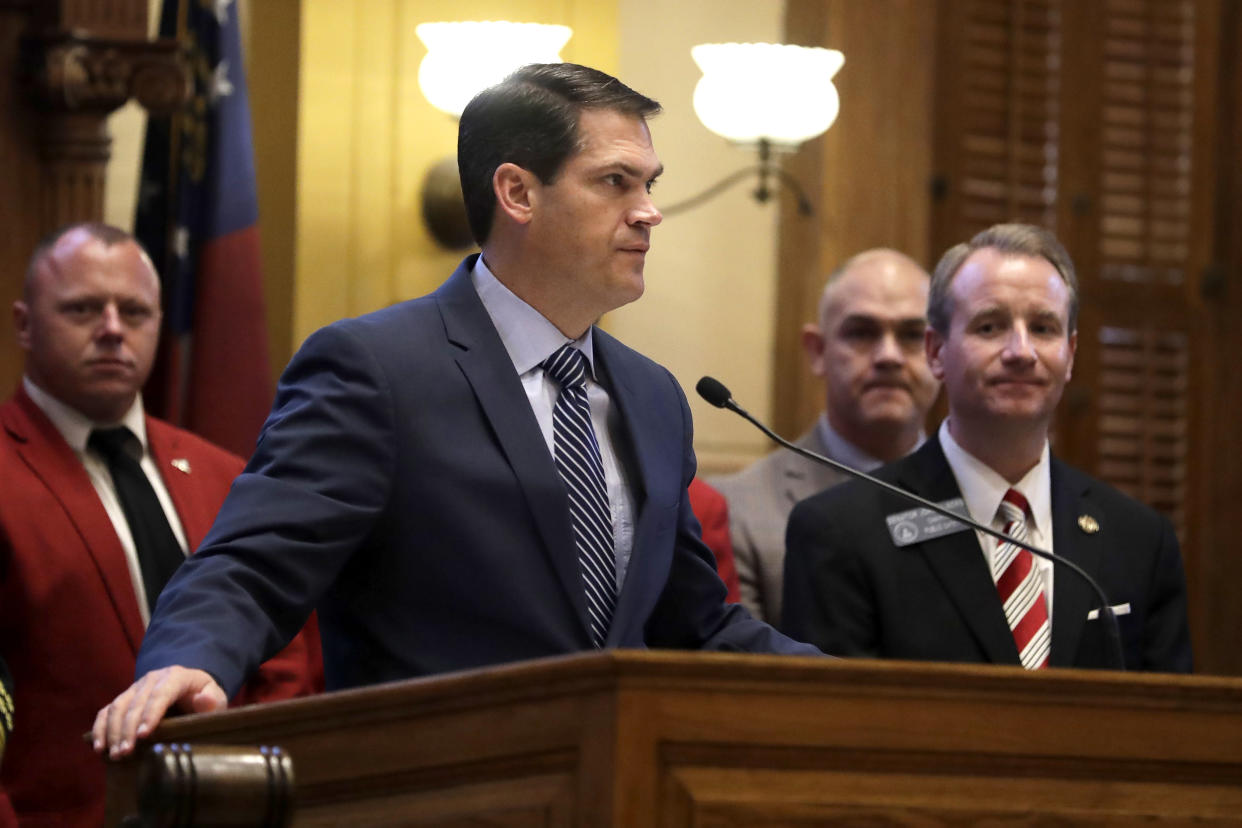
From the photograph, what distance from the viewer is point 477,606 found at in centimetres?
221

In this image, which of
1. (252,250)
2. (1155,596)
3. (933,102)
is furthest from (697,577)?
(933,102)

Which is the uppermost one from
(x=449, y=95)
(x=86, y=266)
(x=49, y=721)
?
(x=449, y=95)

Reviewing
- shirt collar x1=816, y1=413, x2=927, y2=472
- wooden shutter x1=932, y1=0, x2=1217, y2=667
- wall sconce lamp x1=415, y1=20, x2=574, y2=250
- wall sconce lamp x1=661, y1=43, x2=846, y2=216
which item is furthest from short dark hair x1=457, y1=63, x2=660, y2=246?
wooden shutter x1=932, y1=0, x2=1217, y2=667

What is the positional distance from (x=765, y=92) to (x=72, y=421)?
6.97 ft

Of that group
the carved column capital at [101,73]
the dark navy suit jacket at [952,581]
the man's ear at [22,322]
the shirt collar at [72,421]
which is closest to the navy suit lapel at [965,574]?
the dark navy suit jacket at [952,581]

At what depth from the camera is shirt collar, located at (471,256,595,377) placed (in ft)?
7.90

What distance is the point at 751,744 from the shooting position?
66.7 inches

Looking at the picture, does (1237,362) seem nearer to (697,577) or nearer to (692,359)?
(692,359)

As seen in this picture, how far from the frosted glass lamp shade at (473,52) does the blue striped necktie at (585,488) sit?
242 centimetres

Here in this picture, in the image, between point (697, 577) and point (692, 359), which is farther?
point (692, 359)

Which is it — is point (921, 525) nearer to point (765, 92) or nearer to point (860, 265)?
point (860, 265)

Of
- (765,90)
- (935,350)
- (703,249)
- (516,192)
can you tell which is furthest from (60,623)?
(703,249)

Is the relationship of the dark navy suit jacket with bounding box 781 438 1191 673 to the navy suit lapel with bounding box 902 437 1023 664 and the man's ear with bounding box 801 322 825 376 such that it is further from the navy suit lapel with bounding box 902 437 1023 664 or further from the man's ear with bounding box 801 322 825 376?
the man's ear with bounding box 801 322 825 376

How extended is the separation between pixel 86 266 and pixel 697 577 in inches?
72.2
